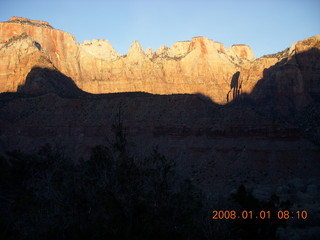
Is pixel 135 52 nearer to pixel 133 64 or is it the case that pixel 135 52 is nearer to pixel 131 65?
pixel 133 64

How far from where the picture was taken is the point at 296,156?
163 feet

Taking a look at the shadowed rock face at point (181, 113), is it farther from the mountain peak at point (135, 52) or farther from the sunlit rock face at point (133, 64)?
the mountain peak at point (135, 52)

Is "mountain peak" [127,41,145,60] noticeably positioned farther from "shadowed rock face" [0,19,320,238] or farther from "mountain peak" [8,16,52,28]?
"mountain peak" [8,16,52,28]

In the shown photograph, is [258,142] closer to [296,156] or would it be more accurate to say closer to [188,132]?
[296,156]

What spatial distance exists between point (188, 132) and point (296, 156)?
13.8 m

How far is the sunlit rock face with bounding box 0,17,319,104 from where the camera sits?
107 m

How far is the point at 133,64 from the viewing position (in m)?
138

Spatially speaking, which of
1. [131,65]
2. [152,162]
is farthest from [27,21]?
[152,162]

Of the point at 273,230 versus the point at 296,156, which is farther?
the point at 296,156

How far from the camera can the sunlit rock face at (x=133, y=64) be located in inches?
4224

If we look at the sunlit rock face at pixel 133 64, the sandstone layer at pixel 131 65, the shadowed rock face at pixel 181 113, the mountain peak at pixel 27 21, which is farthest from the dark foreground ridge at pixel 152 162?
the mountain peak at pixel 27 21

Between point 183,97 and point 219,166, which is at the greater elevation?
point 183,97

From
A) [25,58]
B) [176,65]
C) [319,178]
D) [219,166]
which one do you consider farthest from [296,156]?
A: [176,65]

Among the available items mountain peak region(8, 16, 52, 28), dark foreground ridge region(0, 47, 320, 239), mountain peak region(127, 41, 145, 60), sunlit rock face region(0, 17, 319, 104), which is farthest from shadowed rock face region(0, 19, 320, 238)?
mountain peak region(127, 41, 145, 60)
